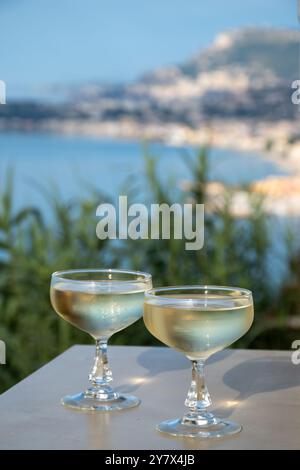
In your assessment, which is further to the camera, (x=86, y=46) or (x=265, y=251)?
(x=86, y=46)

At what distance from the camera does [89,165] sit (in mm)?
2875

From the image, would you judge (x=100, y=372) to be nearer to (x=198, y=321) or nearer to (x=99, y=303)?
(x=99, y=303)

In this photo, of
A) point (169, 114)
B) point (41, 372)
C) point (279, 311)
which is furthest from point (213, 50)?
point (41, 372)

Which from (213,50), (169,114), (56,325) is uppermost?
(213,50)

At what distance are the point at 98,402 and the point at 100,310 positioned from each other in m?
0.09

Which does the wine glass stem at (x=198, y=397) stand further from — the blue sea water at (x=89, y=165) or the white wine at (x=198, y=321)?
the blue sea water at (x=89, y=165)

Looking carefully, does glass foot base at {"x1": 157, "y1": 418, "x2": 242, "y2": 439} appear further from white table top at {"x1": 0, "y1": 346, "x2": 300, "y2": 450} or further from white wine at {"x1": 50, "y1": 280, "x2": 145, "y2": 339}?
white wine at {"x1": 50, "y1": 280, "x2": 145, "y2": 339}

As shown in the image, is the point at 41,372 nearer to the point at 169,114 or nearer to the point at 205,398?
the point at 205,398

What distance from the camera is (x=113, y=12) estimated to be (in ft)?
9.68

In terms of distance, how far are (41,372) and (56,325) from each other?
1518 millimetres

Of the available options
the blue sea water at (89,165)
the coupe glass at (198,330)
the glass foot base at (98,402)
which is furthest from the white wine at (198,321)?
the blue sea water at (89,165)

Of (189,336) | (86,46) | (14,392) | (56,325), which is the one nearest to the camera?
(189,336)

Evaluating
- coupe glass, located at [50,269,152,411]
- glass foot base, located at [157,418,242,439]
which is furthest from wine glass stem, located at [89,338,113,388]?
glass foot base, located at [157,418,242,439]

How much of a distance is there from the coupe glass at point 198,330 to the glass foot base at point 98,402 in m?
0.08
